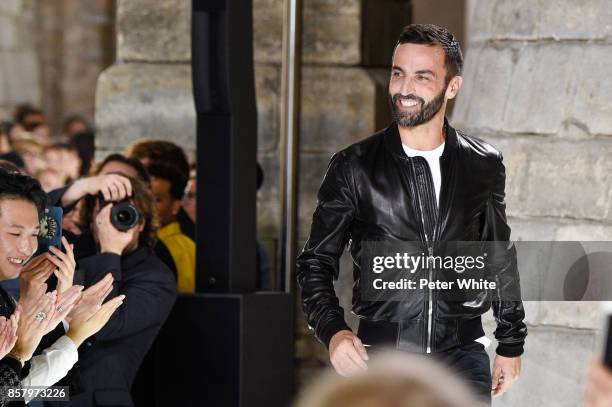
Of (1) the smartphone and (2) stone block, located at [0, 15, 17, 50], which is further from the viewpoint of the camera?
(2) stone block, located at [0, 15, 17, 50]

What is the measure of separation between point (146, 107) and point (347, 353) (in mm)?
3725

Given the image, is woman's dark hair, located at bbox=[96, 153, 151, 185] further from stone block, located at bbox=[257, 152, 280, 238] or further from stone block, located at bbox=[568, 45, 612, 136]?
stone block, located at bbox=[568, 45, 612, 136]

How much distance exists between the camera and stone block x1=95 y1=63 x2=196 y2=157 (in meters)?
7.60

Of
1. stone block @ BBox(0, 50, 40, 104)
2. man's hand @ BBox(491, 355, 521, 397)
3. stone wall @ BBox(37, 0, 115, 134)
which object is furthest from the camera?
stone wall @ BBox(37, 0, 115, 134)

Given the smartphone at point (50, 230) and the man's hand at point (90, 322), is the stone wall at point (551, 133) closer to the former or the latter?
the man's hand at point (90, 322)

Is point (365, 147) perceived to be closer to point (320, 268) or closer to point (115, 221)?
point (320, 268)

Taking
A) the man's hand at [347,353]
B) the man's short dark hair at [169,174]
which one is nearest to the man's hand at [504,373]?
the man's hand at [347,353]

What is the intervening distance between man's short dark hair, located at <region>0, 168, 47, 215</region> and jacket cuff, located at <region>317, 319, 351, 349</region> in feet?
3.40

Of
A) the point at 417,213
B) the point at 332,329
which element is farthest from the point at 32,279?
the point at 417,213

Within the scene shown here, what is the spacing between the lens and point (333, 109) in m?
7.39

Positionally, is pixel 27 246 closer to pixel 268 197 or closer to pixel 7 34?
pixel 268 197

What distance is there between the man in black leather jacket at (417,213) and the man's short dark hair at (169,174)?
2.19m

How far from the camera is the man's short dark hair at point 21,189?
15.5ft

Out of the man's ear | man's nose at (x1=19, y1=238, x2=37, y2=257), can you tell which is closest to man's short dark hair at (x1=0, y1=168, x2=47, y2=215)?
man's nose at (x1=19, y1=238, x2=37, y2=257)
